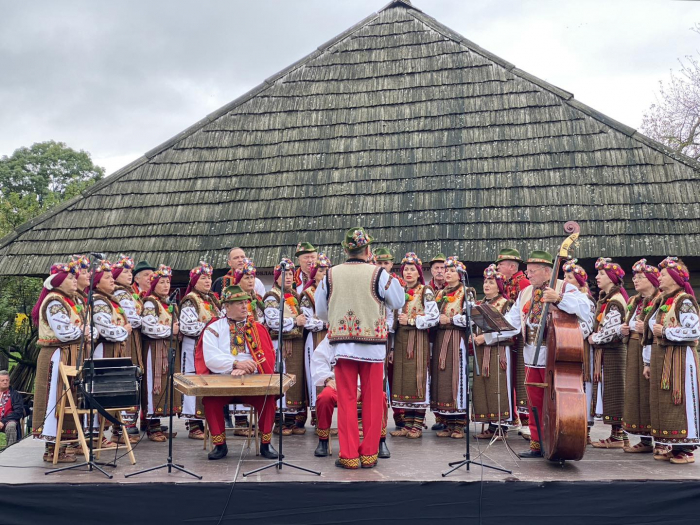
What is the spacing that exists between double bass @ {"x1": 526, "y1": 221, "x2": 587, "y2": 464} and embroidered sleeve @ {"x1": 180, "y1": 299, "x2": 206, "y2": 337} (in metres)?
3.47

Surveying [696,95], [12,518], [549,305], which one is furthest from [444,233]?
[696,95]

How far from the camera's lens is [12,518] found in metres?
5.18

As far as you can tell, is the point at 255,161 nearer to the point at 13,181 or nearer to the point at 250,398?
the point at 250,398

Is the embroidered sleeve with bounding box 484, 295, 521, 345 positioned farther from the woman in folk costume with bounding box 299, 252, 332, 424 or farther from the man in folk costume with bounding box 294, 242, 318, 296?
the man in folk costume with bounding box 294, 242, 318, 296

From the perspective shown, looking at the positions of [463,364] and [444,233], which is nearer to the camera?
[463,364]

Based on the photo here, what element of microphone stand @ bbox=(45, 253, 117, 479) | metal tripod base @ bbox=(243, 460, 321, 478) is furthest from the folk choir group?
metal tripod base @ bbox=(243, 460, 321, 478)

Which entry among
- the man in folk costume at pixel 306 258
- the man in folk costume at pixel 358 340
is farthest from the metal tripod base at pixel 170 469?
the man in folk costume at pixel 306 258

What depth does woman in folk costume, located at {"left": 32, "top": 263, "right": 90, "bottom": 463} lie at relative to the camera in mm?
6039

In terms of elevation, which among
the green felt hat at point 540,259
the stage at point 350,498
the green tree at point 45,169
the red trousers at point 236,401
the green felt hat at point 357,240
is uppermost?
the green tree at point 45,169

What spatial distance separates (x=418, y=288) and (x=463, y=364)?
0.92 metres

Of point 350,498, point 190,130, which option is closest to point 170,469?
point 350,498

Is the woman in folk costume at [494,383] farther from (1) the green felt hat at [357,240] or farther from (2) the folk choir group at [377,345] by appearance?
(1) the green felt hat at [357,240]

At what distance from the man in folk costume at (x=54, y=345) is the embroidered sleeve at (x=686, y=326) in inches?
198

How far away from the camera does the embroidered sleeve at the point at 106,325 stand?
6.41m
